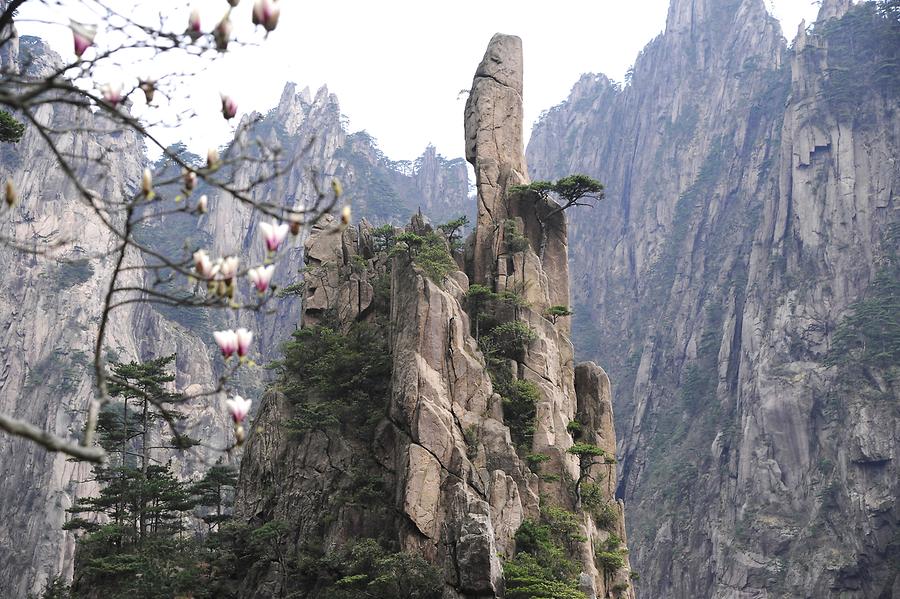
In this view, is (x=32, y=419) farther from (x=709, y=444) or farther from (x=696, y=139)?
(x=696, y=139)

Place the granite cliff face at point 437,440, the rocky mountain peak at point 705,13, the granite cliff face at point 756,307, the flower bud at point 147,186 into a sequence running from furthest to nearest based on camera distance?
the rocky mountain peak at point 705,13, the granite cliff face at point 756,307, the granite cliff face at point 437,440, the flower bud at point 147,186

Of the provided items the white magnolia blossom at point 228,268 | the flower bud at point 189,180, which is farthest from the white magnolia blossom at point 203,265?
the flower bud at point 189,180

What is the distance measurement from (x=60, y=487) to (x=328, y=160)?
169 ft

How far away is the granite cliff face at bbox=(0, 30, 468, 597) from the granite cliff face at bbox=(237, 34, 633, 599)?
16.6 metres

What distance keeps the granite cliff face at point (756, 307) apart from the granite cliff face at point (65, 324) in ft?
105

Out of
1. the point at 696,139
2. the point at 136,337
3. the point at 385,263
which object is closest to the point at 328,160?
the point at 136,337

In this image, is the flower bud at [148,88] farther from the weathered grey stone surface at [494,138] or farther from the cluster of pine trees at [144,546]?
the weathered grey stone surface at [494,138]

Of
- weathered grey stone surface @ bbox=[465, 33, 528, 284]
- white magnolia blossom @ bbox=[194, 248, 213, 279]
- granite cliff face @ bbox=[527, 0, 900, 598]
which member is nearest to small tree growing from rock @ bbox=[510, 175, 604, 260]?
weathered grey stone surface @ bbox=[465, 33, 528, 284]

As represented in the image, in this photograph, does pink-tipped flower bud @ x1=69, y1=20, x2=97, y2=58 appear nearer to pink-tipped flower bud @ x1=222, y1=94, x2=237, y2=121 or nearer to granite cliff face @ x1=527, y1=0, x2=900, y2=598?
pink-tipped flower bud @ x1=222, y1=94, x2=237, y2=121

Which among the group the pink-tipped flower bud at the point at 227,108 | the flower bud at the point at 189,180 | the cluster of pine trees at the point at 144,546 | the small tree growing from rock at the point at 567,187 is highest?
the small tree growing from rock at the point at 567,187

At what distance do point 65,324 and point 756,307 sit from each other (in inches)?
2224

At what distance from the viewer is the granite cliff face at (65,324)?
65.6 m

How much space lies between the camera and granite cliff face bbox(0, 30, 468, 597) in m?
65.6

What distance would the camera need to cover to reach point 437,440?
2875 centimetres
